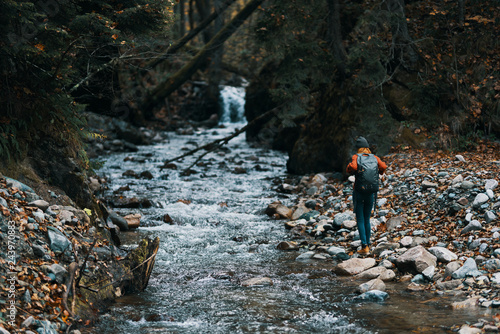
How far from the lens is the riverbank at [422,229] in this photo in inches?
244

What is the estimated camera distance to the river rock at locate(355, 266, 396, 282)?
685 cm

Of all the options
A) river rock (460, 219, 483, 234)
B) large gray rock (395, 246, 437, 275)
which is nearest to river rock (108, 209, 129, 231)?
large gray rock (395, 246, 437, 275)

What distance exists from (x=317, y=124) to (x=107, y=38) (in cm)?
838

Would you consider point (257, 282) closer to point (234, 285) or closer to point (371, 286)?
point (234, 285)

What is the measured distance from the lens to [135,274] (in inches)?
251

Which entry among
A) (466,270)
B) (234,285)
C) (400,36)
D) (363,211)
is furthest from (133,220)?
(400,36)

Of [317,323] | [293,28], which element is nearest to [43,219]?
[317,323]

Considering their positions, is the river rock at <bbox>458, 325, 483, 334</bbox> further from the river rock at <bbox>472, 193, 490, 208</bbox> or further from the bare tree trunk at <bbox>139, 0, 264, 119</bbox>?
the bare tree trunk at <bbox>139, 0, 264, 119</bbox>

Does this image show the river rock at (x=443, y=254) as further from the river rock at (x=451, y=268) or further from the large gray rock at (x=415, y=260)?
the river rock at (x=451, y=268)

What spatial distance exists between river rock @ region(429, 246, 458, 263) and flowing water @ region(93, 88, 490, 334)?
3.24ft

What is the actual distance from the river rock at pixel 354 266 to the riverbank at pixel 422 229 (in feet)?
0.05

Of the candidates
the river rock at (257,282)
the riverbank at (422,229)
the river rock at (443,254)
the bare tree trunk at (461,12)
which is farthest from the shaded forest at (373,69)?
the river rock at (443,254)

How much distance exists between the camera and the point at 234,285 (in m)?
6.80

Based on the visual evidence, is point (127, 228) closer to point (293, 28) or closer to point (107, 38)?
point (107, 38)
